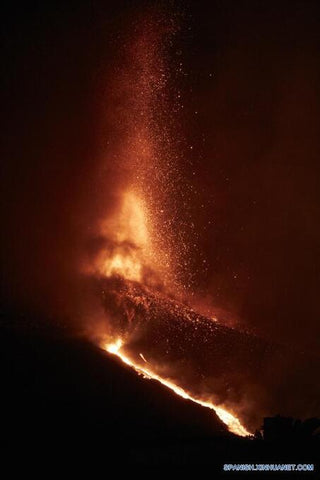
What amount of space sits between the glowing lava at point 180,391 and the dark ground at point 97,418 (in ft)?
2.89

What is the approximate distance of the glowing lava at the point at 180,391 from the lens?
49.5ft

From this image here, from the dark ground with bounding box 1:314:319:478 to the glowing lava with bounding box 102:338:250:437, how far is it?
34.7 inches

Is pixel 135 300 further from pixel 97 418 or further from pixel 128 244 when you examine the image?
pixel 97 418

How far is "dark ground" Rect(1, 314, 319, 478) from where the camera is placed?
887cm

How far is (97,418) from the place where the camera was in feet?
37.9

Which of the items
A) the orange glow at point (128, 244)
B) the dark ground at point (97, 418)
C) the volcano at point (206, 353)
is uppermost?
the orange glow at point (128, 244)

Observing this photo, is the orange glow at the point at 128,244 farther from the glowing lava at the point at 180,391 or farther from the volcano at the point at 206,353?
the glowing lava at the point at 180,391

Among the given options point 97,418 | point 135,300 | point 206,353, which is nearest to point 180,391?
point 97,418

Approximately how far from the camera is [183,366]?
21625mm

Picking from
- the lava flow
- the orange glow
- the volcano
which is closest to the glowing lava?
the lava flow

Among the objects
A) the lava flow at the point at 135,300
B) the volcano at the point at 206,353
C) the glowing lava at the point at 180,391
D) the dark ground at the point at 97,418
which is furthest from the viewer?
the volcano at the point at 206,353

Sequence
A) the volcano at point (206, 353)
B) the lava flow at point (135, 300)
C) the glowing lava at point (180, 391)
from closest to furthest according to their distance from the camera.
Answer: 1. the glowing lava at point (180, 391)
2. the lava flow at point (135, 300)
3. the volcano at point (206, 353)

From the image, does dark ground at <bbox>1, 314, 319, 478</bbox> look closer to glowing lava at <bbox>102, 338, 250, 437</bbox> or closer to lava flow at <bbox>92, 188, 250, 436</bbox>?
glowing lava at <bbox>102, 338, 250, 437</bbox>

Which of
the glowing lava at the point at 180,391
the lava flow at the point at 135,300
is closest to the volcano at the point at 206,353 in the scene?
the lava flow at the point at 135,300
